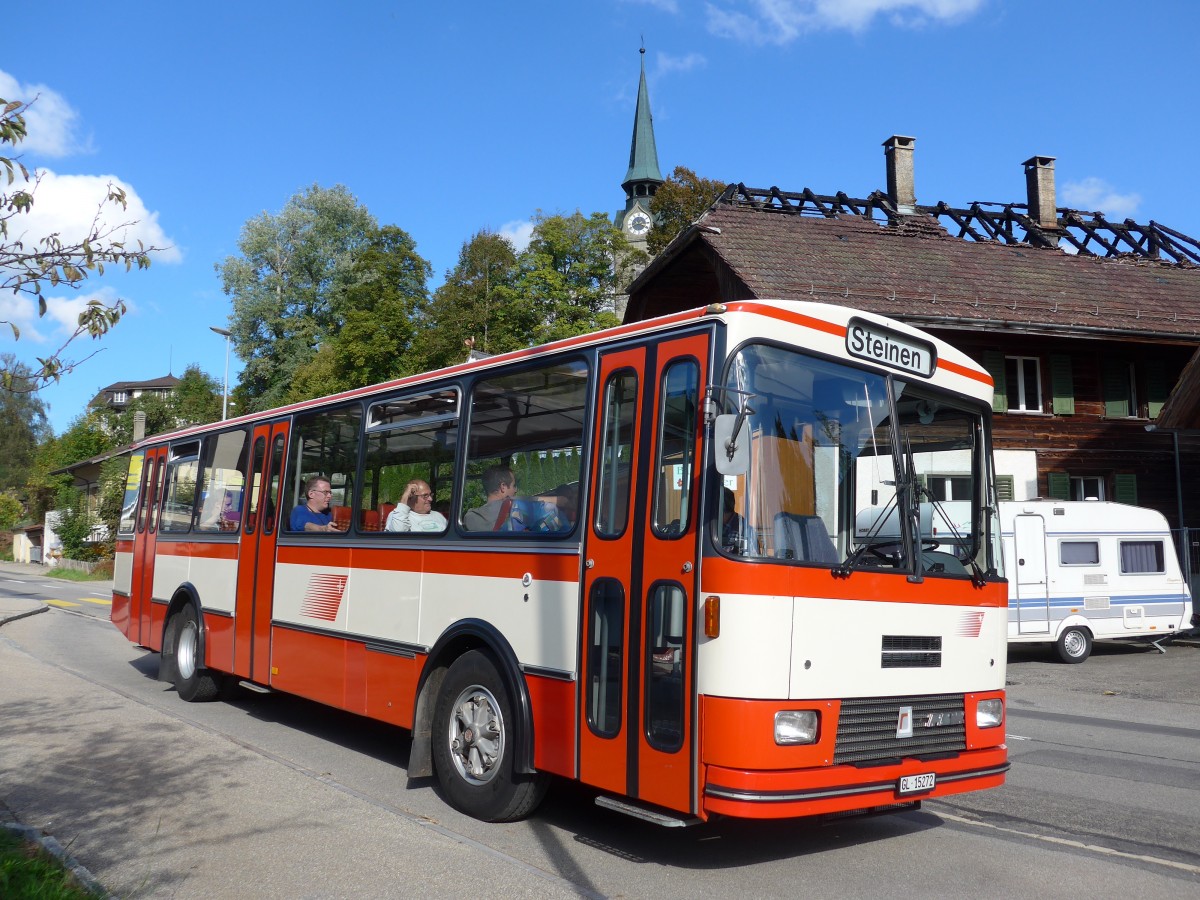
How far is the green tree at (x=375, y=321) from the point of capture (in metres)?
49.9

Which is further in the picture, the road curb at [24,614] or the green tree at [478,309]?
the green tree at [478,309]

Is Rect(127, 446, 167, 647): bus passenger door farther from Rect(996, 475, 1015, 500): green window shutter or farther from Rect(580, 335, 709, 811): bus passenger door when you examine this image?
Rect(996, 475, 1015, 500): green window shutter

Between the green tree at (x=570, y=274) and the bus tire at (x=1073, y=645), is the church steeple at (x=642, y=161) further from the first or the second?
the bus tire at (x=1073, y=645)

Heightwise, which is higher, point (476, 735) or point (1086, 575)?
point (1086, 575)

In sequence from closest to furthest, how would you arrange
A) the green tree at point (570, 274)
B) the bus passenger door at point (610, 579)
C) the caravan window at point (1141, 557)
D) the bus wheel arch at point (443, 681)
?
1. the bus passenger door at point (610, 579)
2. the bus wheel arch at point (443, 681)
3. the caravan window at point (1141, 557)
4. the green tree at point (570, 274)

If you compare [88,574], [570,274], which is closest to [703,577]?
[570,274]

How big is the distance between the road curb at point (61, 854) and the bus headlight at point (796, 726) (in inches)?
124

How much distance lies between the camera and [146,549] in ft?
45.2

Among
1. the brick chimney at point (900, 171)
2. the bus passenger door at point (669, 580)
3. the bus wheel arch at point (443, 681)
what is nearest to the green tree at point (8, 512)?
the brick chimney at point (900, 171)

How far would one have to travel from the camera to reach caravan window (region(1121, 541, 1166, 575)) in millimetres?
20156

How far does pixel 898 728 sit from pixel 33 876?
13.9 ft

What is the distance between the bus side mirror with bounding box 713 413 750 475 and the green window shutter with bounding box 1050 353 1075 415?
25.1 meters

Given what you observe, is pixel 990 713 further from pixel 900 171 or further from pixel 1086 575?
pixel 900 171

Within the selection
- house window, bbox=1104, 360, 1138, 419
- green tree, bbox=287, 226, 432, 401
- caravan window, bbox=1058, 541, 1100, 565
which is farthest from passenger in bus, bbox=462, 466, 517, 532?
green tree, bbox=287, 226, 432, 401
